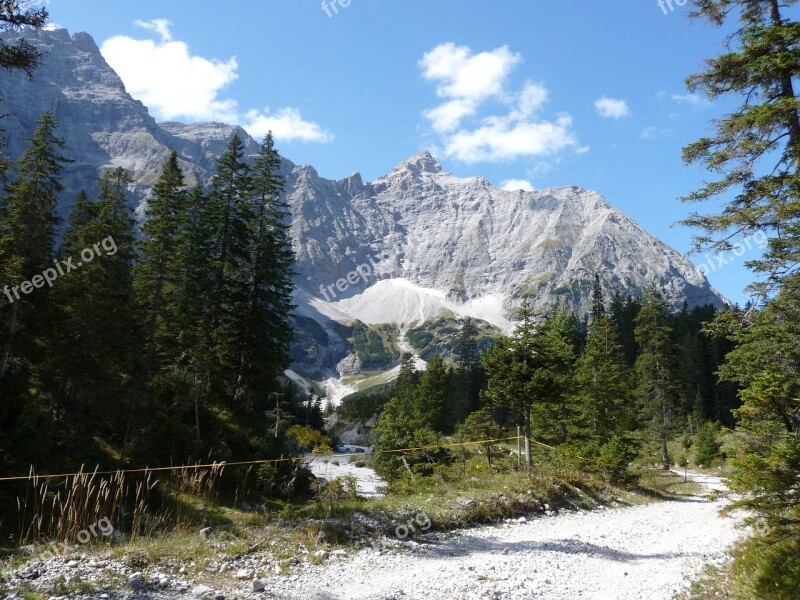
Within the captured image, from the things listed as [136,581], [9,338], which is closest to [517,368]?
[136,581]

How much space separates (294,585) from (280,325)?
23177 millimetres

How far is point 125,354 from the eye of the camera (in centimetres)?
2067

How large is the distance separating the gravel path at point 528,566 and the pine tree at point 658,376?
28695 mm

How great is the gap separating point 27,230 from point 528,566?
77.7 feet

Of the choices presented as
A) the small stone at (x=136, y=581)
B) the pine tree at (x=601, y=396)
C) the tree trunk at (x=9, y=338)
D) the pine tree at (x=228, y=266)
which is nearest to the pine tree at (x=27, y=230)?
the tree trunk at (x=9, y=338)

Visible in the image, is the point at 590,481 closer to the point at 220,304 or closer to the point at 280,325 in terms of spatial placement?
the point at 280,325

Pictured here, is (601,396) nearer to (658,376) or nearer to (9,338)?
(658,376)

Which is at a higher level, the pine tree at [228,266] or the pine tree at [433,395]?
the pine tree at [228,266]

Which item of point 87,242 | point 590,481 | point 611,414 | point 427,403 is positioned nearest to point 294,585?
point 590,481

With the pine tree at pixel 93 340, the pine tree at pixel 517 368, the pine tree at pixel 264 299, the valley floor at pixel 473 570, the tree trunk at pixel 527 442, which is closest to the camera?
the valley floor at pixel 473 570

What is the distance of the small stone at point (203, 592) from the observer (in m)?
6.85

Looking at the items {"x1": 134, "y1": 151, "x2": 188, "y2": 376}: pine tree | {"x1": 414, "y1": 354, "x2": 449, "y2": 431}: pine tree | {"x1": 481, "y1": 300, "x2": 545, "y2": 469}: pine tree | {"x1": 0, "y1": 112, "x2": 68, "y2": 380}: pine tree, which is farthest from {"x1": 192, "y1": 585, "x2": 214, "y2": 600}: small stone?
{"x1": 414, "y1": 354, "x2": 449, "y2": 431}: pine tree

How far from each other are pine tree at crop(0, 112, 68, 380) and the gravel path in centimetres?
1550

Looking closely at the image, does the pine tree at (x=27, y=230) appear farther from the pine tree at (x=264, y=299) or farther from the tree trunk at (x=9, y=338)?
the pine tree at (x=264, y=299)
